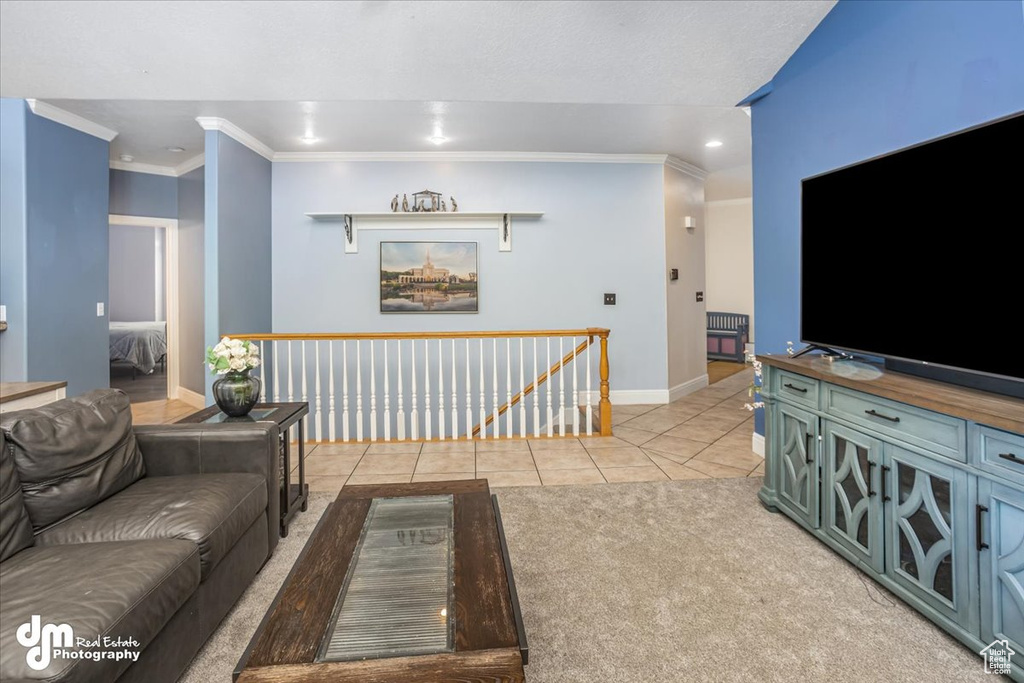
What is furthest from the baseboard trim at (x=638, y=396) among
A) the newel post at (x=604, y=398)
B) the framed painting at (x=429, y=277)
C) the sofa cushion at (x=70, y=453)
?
the sofa cushion at (x=70, y=453)

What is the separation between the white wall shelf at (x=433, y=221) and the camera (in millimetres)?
4688

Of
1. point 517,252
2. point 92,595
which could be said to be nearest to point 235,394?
point 92,595

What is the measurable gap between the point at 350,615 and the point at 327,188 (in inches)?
182

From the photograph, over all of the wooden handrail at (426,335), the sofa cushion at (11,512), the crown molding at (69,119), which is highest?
the crown molding at (69,119)

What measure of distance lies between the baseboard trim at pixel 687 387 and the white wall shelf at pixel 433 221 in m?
2.56

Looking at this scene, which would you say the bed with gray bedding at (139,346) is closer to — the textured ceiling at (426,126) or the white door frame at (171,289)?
the white door frame at (171,289)

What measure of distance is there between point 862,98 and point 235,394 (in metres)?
3.67

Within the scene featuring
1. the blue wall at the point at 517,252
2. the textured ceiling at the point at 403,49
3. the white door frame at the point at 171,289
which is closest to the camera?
the textured ceiling at the point at 403,49

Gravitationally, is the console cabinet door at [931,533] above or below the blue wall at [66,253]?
below

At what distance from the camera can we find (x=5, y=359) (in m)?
3.40

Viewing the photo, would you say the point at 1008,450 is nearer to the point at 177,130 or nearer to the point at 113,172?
the point at 177,130

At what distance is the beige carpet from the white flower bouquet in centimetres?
91

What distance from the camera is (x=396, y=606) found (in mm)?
1150

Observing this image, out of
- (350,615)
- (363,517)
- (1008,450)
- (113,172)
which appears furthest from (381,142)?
(1008,450)
